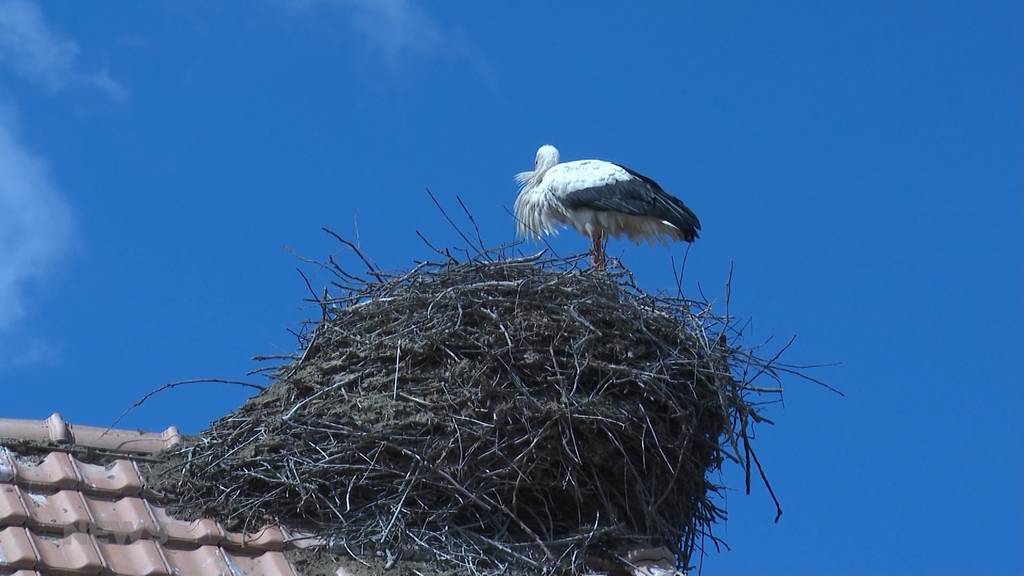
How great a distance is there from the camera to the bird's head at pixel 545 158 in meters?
10.9

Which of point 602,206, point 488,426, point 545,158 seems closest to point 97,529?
point 488,426

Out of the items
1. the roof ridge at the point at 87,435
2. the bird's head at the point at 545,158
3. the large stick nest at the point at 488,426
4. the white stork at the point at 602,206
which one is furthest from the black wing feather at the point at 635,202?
the roof ridge at the point at 87,435

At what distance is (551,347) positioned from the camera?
612 centimetres

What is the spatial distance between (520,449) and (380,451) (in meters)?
0.51

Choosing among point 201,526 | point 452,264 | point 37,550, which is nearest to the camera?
point 37,550

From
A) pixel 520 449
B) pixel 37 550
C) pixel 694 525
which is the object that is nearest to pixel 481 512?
pixel 520 449

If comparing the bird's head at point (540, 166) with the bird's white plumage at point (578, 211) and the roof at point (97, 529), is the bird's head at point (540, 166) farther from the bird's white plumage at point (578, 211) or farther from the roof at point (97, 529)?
the roof at point (97, 529)

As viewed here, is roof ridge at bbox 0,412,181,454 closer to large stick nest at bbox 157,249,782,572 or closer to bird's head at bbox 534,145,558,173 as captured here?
large stick nest at bbox 157,249,782,572

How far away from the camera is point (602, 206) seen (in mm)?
10359

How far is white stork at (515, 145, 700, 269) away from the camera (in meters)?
10.4

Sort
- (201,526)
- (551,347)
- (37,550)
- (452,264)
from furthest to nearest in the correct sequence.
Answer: (452,264) < (551,347) < (201,526) < (37,550)

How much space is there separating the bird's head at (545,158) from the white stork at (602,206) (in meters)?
0.12

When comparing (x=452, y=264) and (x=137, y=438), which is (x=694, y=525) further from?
(x=137, y=438)

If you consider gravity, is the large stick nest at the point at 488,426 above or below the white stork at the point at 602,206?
below
